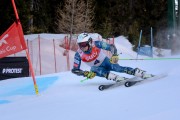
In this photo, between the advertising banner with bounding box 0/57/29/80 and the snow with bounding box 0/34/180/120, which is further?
the advertising banner with bounding box 0/57/29/80

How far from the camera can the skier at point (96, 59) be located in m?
7.74

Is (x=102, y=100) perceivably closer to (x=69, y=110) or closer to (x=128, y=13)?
(x=69, y=110)

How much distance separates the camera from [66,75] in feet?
34.4

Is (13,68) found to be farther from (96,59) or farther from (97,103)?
(97,103)

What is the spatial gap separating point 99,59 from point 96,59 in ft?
0.22

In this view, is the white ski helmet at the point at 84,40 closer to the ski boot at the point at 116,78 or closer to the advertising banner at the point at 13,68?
the ski boot at the point at 116,78

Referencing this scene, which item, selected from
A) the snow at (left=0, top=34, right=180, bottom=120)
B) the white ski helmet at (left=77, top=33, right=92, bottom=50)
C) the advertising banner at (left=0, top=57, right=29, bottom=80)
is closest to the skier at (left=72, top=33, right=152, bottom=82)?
the white ski helmet at (left=77, top=33, right=92, bottom=50)

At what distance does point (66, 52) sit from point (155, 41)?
15.6 m

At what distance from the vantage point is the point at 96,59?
26.2ft

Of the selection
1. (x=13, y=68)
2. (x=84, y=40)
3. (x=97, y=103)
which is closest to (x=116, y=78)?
(x=84, y=40)

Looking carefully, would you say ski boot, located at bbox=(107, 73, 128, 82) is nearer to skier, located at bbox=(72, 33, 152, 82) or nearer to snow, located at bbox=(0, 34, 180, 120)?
skier, located at bbox=(72, 33, 152, 82)

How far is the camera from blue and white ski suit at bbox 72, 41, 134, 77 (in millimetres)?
7886

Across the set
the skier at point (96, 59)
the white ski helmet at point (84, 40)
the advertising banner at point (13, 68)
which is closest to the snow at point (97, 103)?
the skier at point (96, 59)

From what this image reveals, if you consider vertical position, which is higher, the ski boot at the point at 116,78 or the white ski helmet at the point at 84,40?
the white ski helmet at the point at 84,40
